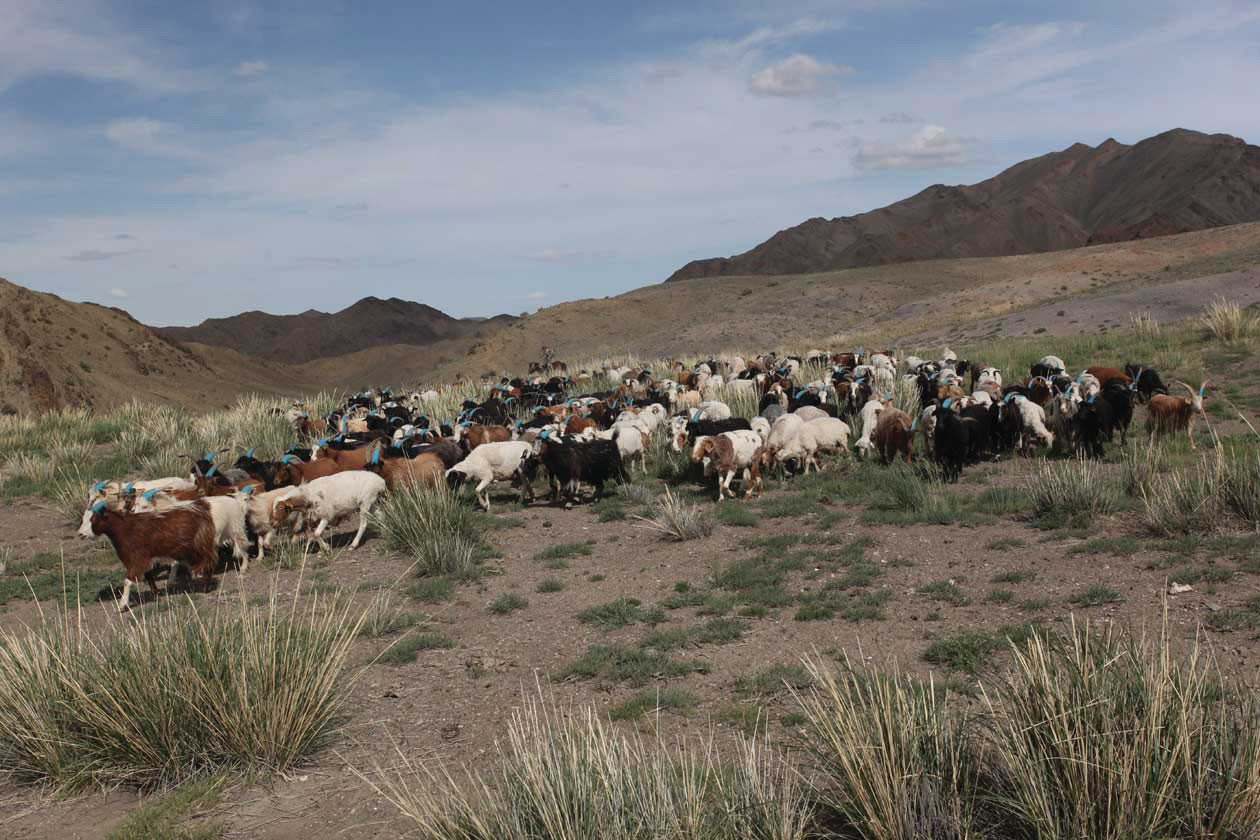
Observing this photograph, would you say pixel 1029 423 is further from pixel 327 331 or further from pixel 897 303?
pixel 327 331

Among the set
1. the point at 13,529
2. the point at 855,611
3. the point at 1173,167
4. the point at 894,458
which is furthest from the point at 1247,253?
the point at 1173,167

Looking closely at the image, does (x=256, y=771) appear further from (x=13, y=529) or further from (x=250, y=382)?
(x=250, y=382)

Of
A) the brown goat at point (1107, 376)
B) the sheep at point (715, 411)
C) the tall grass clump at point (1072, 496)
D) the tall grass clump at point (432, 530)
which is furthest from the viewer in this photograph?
the sheep at point (715, 411)

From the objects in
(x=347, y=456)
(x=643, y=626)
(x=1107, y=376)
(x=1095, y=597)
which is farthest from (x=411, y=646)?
(x=1107, y=376)

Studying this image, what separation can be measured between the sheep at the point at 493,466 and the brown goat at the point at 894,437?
18.3ft

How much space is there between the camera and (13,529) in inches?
609

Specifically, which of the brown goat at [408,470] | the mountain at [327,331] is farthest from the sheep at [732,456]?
the mountain at [327,331]

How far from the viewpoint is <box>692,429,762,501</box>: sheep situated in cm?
1413

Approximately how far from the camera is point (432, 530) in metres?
11.7

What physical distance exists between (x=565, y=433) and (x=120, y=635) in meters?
9.59

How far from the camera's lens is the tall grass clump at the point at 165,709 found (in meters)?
6.16

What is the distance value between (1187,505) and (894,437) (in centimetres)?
525

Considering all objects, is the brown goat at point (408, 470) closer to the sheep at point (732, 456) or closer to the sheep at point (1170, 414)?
the sheep at point (732, 456)

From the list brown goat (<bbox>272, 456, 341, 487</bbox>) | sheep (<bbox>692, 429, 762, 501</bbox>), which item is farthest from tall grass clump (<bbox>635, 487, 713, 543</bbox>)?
brown goat (<bbox>272, 456, 341, 487</bbox>)
